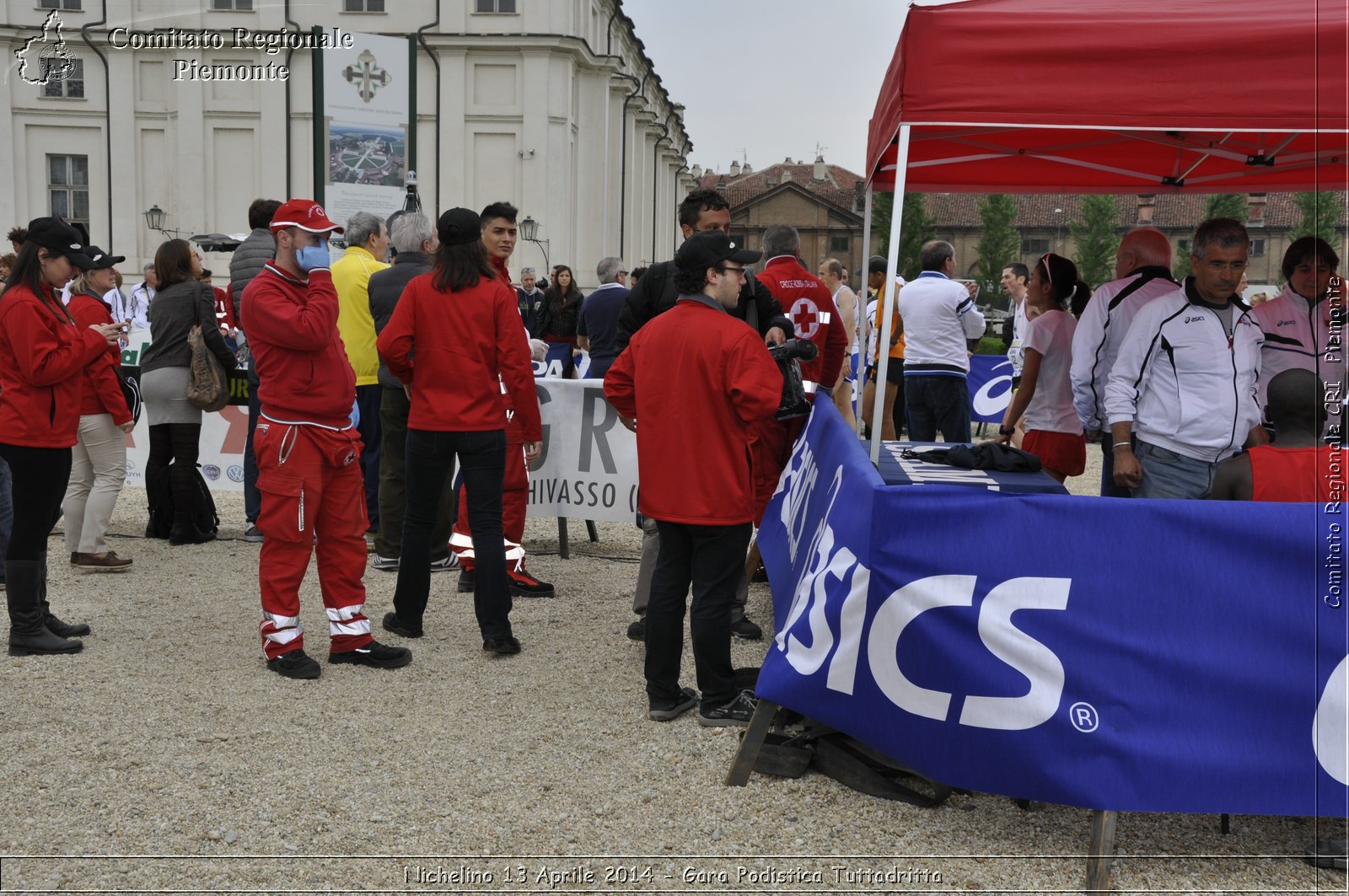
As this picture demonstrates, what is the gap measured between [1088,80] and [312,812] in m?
3.92

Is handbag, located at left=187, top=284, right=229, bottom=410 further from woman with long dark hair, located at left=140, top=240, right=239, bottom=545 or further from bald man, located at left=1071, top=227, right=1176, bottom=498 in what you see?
bald man, located at left=1071, top=227, right=1176, bottom=498

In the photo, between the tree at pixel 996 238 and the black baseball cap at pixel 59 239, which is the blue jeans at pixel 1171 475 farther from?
the tree at pixel 996 238

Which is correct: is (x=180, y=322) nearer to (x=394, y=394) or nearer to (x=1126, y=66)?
(x=394, y=394)

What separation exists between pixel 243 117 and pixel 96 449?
39251 millimetres

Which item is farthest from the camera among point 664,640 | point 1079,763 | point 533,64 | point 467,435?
point 533,64

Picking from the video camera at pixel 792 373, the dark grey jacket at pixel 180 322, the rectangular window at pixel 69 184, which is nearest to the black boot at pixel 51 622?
the dark grey jacket at pixel 180 322

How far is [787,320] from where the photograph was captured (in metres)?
5.97

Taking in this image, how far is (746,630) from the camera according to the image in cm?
632

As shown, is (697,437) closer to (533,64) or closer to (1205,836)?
(1205,836)

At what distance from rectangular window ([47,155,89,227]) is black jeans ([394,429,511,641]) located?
4417 cm

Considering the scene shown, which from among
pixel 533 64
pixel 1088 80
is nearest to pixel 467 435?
pixel 1088 80

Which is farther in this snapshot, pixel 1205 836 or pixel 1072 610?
pixel 1205 836

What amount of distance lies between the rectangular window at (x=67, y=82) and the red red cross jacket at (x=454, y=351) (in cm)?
4337

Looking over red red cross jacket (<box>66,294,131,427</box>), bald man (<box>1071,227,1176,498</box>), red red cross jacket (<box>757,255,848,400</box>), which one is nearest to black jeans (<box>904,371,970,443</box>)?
red red cross jacket (<box>757,255,848,400</box>)
